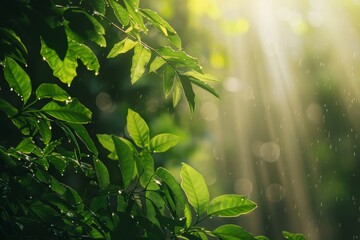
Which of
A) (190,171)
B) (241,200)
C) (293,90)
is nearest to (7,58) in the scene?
(190,171)

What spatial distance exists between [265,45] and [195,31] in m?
10.4

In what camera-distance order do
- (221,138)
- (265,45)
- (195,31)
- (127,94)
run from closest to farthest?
(127,94), (195,31), (265,45), (221,138)

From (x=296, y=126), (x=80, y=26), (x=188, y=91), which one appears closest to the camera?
(x=80, y=26)

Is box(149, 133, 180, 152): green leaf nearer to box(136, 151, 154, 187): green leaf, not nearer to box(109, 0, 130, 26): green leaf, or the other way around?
box(136, 151, 154, 187): green leaf

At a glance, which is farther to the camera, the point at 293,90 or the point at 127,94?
the point at 293,90

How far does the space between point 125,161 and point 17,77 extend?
0.31 m

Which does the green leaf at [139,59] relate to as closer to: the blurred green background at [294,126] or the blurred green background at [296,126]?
the blurred green background at [294,126]

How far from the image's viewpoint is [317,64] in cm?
1747

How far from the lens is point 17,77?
48.9 inches

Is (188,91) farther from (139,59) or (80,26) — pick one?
(80,26)

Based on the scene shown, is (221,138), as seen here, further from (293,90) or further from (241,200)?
(241,200)

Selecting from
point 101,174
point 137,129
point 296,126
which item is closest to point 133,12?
point 137,129

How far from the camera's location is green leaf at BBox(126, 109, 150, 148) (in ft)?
4.31

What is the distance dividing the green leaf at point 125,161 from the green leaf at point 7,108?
249mm
